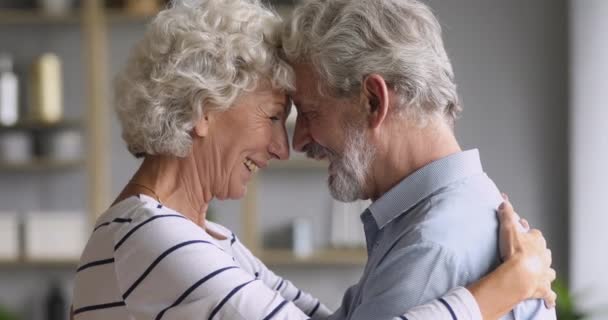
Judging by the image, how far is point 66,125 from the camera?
4891 millimetres

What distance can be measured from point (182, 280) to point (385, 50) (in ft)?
1.60

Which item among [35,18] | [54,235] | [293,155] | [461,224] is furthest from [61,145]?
[461,224]

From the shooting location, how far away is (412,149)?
1695 mm

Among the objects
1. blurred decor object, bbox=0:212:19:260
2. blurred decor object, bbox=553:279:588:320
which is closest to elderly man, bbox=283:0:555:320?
blurred decor object, bbox=553:279:588:320

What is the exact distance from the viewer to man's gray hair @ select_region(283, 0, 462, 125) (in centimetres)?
166

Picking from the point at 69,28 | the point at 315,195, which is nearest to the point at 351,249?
the point at 315,195

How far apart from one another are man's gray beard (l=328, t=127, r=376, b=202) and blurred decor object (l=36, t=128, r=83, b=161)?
323cm

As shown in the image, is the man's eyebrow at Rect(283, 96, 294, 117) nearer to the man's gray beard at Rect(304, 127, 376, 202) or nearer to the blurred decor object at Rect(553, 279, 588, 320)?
the man's gray beard at Rect(304, 127, 376, 202)

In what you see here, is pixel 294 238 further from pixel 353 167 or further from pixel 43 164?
pixel 353 167

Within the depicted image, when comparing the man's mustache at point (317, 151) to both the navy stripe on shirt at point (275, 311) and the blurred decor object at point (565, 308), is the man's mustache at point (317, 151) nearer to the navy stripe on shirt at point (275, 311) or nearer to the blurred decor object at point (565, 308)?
the navy stripe on shirt at point (275, 311)

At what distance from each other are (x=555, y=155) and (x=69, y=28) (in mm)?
2377

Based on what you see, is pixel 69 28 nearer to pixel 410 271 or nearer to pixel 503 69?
pixel 503 69

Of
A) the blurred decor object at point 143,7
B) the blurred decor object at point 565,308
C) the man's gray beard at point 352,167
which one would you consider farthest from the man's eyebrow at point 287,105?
the blurred decor object at point 143,7

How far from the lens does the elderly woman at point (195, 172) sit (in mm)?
1568
